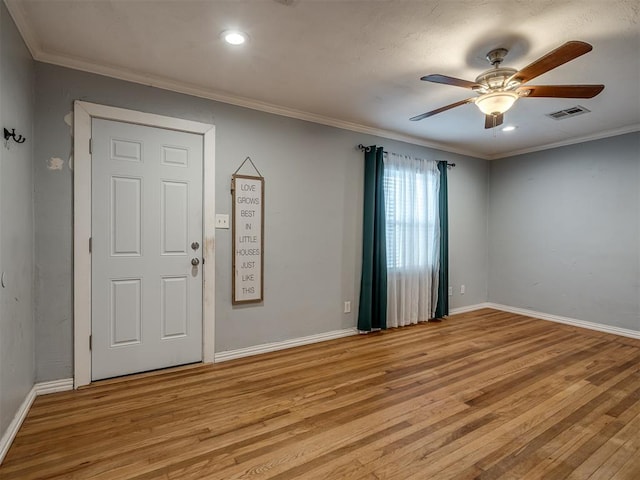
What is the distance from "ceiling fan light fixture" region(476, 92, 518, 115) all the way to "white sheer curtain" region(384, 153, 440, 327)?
178 cm

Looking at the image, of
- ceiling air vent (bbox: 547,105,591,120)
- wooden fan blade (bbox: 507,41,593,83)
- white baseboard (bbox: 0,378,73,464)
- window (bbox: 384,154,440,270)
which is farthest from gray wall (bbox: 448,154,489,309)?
white baseboard (bbox: 0,378,73,464)

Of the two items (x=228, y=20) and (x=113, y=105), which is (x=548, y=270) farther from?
(x=113, y=105)

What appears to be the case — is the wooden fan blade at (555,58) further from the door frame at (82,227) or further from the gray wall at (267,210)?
the door frame at (82,227)

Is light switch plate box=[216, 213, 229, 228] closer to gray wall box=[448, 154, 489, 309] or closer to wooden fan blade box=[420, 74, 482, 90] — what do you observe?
wooden fan blade box=[420, 74, 482, 90]

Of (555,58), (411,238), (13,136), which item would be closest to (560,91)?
(555,58)

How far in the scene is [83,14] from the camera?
1.98 metres

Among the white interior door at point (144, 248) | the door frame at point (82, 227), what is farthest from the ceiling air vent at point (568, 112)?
the door frame at point (82, 227)

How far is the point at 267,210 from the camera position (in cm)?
334

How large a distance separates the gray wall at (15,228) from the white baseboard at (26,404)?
1.8 inches

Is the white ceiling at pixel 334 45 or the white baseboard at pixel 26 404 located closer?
the white baseboard at pixel 26 404

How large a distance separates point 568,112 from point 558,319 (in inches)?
109

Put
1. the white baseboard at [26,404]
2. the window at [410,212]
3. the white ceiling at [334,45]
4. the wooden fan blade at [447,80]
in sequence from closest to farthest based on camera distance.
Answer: the white baseboard at [26,404]
the white ceiling at [334,45]
the wooden fan blade at [447,80]
the window at [410,212]

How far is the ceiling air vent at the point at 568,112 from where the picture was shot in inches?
132

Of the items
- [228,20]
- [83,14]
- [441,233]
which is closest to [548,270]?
[441,233]
